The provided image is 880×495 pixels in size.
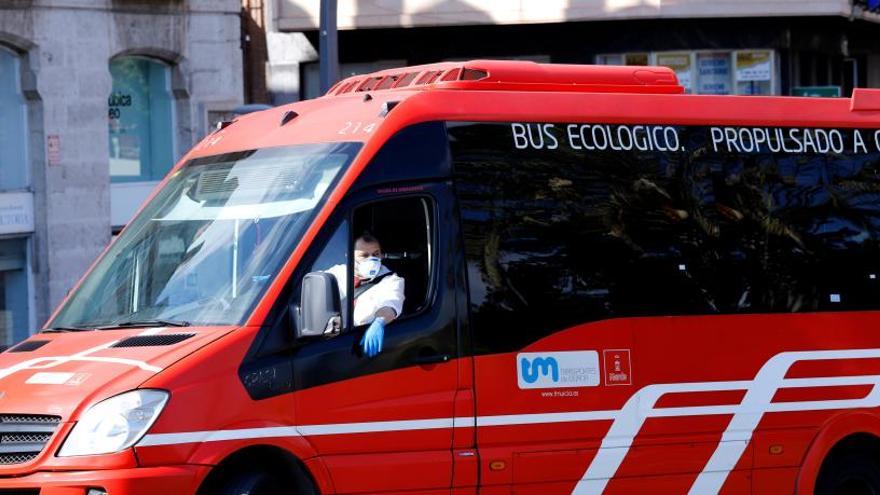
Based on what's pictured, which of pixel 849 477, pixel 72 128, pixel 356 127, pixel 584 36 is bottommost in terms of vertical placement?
pixel 849 477

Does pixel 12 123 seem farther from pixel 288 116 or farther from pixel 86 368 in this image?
pixel 86 368

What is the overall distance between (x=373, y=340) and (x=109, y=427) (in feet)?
4.71

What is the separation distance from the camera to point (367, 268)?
869cm

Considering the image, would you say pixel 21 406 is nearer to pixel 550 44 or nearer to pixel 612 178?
pixel 612 178

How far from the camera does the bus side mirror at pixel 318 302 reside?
26.3ft

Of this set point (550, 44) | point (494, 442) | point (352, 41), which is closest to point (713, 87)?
point (550, 44)

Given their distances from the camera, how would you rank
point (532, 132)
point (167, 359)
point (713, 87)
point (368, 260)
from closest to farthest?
point (167, 359)
point (368, 260)
point (532, 132)
point (713, 87)

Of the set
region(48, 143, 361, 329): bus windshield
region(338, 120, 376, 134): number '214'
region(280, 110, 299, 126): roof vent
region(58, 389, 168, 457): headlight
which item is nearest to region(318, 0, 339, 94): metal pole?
region(280, 110, 299, 126): roof vent

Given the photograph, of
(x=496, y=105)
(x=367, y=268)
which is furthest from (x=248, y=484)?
(x=496, y=105)

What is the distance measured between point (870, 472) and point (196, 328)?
4436mm

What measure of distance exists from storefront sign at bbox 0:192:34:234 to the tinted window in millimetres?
12870

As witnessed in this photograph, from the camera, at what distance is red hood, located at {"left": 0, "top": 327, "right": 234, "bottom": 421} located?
304 inches

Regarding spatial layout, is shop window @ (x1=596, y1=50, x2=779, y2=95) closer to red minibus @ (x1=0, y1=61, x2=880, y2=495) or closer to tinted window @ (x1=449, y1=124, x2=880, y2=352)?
red minibus @ (x1=0, y1=61, x2=880, y2=495)

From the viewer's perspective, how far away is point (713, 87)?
1064 inches
